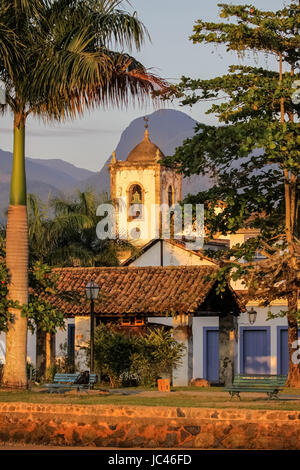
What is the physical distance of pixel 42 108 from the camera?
90.5 ft

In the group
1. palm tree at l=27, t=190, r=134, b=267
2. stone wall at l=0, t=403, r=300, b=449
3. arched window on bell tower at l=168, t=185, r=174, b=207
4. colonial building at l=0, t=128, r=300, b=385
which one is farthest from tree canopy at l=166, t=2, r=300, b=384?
arched window on bell tower at l=168, t=185, r=174, b=207

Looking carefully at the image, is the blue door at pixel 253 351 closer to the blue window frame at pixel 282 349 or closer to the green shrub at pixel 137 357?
the blue window frame at pixel 282 349

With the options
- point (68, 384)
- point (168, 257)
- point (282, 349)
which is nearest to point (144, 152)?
point (168, 257)

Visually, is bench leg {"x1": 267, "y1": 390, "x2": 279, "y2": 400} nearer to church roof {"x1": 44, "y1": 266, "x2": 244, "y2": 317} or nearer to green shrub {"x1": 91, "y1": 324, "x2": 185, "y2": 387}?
green shrub {"x1": 91, "y1": 324, "x2": 185, "y2": 387}

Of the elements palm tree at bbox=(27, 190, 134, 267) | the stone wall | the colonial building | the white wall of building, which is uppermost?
palm tree at bbox=(27, 190, 134, 267)

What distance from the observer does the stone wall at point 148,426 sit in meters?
22.2

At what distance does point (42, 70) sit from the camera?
88.4 feet

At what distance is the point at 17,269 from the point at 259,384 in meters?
6.41

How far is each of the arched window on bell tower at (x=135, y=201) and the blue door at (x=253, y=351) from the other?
39299mm

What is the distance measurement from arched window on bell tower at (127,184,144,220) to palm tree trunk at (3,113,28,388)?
5359cm

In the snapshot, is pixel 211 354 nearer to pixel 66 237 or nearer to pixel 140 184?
pixel 66 237

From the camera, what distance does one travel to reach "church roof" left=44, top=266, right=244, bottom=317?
35.4 metres
